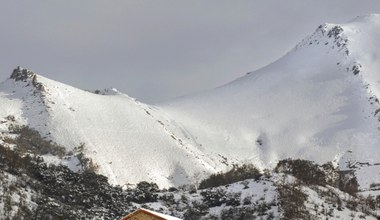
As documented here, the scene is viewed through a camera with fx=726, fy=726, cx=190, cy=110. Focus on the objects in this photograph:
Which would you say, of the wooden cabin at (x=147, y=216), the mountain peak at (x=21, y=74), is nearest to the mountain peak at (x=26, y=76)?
the mountain peak at (x=21, y=74)

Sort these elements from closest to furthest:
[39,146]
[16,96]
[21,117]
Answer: [39,146], [21,117], [16,96]

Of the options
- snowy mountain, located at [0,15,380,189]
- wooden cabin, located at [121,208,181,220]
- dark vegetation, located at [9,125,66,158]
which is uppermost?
snowy mountain, located at [0,15,380,189]

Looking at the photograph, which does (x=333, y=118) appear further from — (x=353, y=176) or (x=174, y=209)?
(x=174, y=209)

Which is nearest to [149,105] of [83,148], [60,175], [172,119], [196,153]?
[172,119]

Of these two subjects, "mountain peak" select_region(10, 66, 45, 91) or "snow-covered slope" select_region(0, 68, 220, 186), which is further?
"mountain peak" select_region(10, 66, 45, 91)

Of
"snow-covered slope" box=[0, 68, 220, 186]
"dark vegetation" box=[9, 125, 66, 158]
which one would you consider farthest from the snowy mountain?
"dark vegetation" box=[9, 125, 66, 158]

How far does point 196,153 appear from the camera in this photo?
148 m

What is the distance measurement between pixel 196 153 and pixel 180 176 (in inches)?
513

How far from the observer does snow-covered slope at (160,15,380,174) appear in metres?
158

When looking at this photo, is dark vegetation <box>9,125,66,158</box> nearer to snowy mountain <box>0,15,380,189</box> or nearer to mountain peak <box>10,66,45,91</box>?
snowy mountain <box>0,15,380,189</box>

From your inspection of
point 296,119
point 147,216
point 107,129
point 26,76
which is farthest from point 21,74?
point 147,216

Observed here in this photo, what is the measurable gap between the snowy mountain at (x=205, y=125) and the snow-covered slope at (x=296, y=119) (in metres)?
0.24

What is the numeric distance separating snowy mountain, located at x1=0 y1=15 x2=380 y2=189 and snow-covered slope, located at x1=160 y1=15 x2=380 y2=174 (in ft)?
0.77

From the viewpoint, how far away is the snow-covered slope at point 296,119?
158375 millimetres
